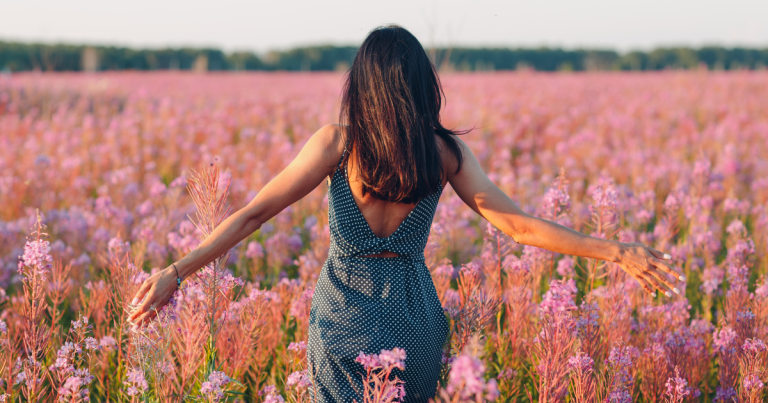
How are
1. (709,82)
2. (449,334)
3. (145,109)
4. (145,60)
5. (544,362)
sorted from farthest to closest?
(145,60) < (709,82) < (145,109) < (449,334) < (544,362)

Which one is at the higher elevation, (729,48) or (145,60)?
(729,48)

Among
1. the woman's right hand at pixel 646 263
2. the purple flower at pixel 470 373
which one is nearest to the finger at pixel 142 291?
the purple flower at pixel 470 373

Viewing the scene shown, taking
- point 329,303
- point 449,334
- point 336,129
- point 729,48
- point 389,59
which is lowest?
point 449,334

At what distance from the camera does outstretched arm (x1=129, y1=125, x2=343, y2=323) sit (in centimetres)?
182

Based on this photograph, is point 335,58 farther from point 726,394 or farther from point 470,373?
point 470,373

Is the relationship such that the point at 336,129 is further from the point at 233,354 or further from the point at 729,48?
the point at 729,48

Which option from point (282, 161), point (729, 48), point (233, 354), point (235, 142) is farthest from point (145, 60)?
point (729, 48)

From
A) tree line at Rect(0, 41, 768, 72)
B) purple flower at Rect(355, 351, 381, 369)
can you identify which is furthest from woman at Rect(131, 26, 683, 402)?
tree line at Rect(0, 41, 768, 72)

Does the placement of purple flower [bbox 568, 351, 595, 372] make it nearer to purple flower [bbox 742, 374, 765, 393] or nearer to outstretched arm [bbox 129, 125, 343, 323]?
purple flower [bbox 742, 374, 765, 393]

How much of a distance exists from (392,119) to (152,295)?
1.08 m

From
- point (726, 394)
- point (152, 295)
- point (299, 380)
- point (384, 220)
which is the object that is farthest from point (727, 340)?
point (152, 295)

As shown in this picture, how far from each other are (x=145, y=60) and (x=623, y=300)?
49255mm

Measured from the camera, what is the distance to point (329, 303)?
2105 millimetres

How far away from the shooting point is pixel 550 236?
6.87 feet
